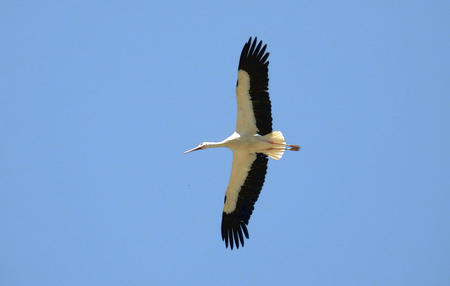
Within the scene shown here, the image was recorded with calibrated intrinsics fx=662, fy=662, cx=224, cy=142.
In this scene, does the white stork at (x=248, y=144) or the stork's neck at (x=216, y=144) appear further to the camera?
the stork's neck at (x=216, y=144)

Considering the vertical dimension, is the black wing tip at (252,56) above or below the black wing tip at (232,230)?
above

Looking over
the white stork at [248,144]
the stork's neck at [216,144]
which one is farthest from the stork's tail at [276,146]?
the stork's neck at [216,144]

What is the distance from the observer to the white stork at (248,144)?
42.2ft

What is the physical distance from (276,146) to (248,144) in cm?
56

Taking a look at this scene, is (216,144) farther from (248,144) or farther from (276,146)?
(276,146)

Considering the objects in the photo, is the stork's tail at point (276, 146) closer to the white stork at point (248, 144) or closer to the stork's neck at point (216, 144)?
the white stork at point (248, 144)

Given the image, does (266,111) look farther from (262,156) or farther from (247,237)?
(247,237)

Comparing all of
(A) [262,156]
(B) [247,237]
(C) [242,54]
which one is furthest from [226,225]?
(C) [242,54]

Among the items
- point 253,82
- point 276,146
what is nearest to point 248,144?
point 276,146

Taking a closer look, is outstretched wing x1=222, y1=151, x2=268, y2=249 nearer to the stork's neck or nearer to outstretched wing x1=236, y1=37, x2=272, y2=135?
the stork's neck

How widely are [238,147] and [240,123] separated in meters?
0.49

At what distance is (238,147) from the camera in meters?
13.4

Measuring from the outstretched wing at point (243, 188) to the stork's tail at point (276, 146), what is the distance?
0.82 feet

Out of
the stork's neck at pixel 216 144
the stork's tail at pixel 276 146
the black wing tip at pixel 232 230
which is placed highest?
the stork's neck at pixel 216 144
